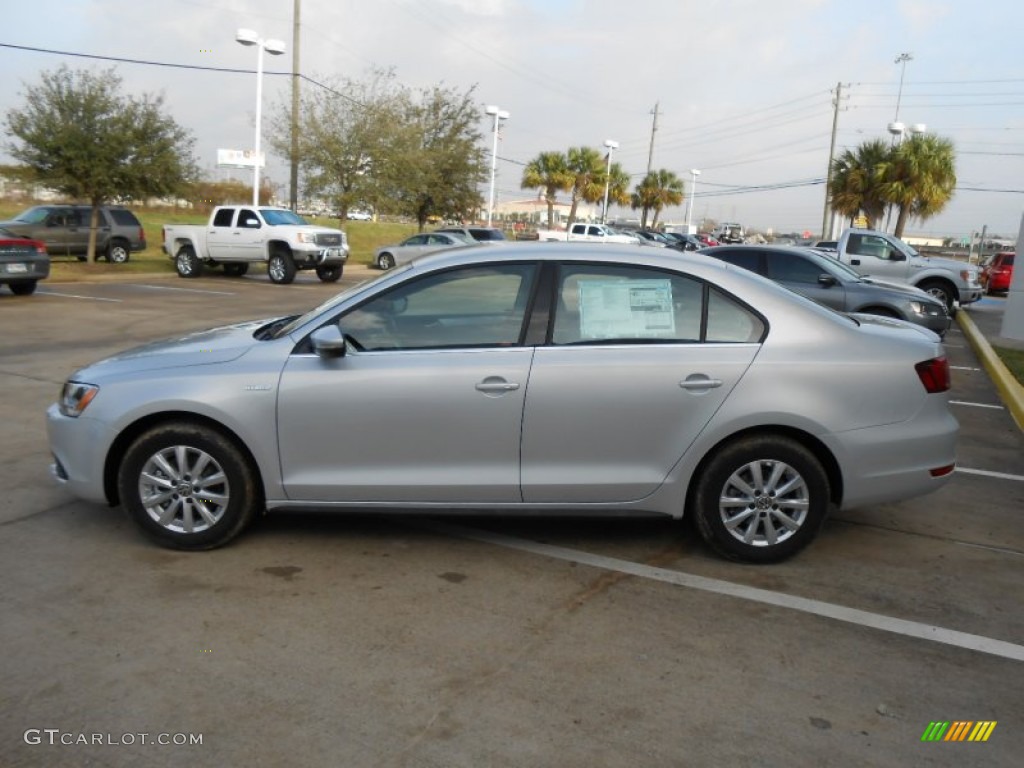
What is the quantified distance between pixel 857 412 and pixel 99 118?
23.2 metres

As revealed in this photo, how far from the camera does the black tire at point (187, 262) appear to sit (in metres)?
24.5

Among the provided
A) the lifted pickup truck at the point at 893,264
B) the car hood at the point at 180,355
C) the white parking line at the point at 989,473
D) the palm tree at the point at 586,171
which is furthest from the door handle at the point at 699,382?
the palm tree at the point at 586,171

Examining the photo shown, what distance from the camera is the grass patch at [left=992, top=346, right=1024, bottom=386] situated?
10.6 metres

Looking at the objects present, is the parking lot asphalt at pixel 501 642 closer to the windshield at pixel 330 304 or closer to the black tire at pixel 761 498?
the black tire at pixel 761 498

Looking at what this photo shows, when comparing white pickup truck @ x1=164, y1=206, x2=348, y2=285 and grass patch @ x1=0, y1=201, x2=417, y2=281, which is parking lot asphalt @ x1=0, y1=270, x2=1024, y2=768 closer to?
white pickup truck @ x1=164, y1=206, x2=348, y2=285

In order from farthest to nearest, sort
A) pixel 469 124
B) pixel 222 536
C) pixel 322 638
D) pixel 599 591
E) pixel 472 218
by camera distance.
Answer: pixel 472 218 < pixel 469 124 < pixel 222 536 < pixel 599 591 < pixel 322 638

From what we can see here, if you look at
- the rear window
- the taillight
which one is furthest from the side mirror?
the rear window

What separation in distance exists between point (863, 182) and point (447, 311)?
36047 mm

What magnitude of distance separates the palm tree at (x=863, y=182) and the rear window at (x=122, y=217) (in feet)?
93.9

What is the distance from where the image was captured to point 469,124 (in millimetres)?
39344

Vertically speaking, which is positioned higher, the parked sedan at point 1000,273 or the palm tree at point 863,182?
the palm tree at point 863,182

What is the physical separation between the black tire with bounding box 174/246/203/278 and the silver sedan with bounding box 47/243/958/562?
2145 centimetres

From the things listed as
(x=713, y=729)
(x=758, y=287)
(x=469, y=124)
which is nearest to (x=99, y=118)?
(x=469, y=124)

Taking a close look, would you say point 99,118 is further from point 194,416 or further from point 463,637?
point 463,637
